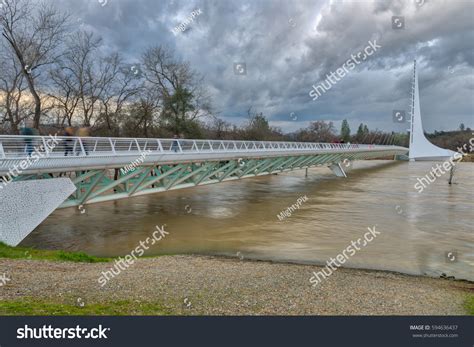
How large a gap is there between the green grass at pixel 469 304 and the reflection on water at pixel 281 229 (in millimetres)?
2501

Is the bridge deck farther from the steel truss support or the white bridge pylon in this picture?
the white bridge pylon

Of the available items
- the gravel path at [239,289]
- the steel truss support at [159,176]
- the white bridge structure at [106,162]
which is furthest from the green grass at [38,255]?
the steel truss support at [159,176]

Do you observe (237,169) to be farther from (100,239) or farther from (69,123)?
(69,123)

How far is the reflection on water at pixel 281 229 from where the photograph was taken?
1236cm

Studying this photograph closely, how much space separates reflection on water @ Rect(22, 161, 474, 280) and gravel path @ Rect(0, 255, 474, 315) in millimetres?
2345

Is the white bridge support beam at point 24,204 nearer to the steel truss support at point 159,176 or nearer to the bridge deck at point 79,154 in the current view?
the bridge deck at point 79,154

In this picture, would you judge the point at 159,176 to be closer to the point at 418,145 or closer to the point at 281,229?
the point at 281,229

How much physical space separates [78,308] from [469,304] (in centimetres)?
719

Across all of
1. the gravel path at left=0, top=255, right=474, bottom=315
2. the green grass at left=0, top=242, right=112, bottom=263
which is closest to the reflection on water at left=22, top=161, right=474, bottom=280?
the green grass at left=0, top=242, right=112, bottom=263

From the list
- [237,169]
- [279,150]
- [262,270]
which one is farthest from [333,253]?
[279,150]

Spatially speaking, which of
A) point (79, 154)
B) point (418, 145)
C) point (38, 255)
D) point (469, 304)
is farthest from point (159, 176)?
point (418, 145)
